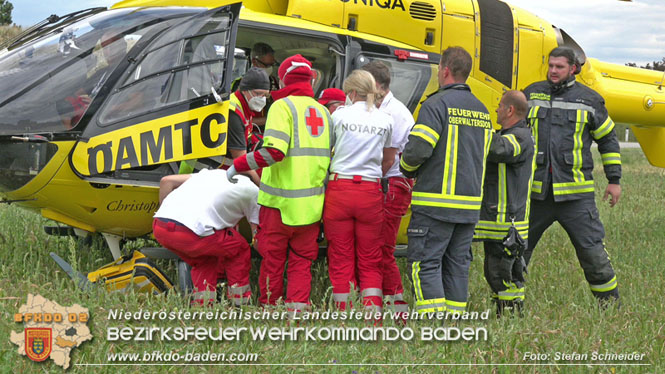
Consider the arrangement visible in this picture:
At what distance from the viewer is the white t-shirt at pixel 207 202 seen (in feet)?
14.1

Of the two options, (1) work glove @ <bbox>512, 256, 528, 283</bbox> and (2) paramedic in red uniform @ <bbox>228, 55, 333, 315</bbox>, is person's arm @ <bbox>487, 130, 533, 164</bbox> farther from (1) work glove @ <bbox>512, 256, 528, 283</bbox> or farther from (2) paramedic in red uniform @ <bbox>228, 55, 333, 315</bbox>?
(2) paramedic in red uniform @ <bbox>228, 55, 333, 315</bbox>

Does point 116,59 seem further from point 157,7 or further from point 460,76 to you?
point 460,76

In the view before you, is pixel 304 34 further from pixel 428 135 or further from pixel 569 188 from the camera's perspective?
pixel 569 188

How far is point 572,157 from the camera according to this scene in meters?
4.91

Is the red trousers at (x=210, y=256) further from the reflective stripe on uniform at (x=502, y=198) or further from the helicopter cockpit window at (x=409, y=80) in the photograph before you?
the helicopter cockpit window at (x=409, y=80)

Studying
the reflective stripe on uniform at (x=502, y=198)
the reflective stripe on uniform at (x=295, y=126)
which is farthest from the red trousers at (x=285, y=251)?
the reflective stripe on uniform at (x=502, y=198)

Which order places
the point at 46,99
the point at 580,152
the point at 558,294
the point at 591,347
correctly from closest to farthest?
the point at 591,347, the point at 46,99, the point at 580,152, the point at 558,294

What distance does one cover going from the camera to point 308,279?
14.6 ft

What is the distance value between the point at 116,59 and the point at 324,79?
2391 mm

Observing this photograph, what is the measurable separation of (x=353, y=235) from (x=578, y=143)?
194 centimetres

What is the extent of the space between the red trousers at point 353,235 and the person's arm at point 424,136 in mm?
441

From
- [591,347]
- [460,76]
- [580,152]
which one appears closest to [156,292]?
[460,76]

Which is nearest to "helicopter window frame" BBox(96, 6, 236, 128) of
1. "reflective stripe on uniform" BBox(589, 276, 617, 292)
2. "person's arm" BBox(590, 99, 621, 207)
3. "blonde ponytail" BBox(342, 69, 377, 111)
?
"blonde ponytail" BBox(342, 69, 377, 111)

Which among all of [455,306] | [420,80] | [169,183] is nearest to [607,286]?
[455,306]
